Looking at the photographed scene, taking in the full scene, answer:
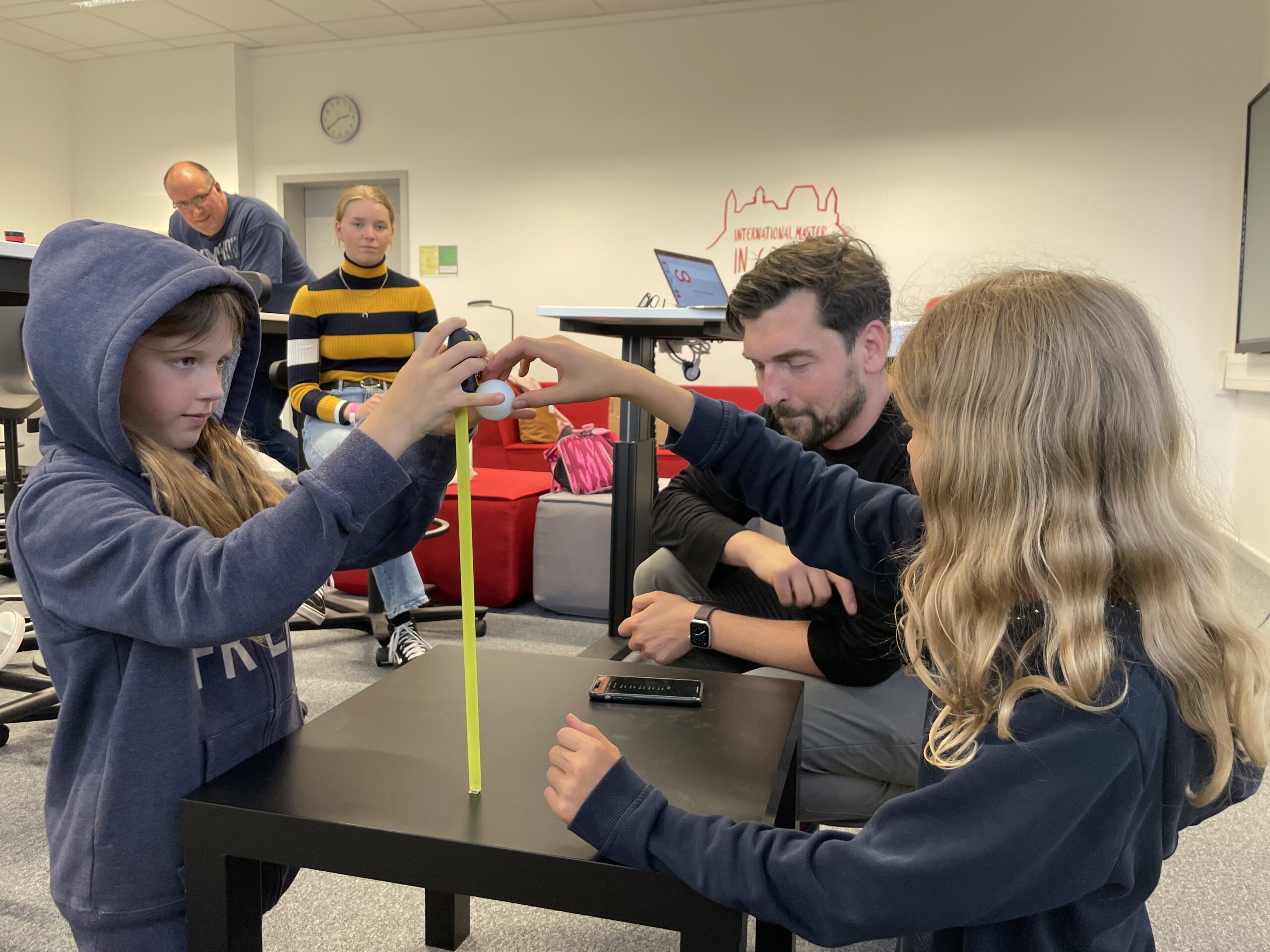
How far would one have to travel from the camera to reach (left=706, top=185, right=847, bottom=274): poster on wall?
5.31 metres

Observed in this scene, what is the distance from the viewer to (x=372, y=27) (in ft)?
19.2

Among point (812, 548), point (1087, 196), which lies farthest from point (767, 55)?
point (812, 548)

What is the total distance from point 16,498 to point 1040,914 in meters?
0.95

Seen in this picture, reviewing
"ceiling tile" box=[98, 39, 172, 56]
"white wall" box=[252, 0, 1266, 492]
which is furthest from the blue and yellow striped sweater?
"ceiling tile" box=[98, 39, 172, 56]

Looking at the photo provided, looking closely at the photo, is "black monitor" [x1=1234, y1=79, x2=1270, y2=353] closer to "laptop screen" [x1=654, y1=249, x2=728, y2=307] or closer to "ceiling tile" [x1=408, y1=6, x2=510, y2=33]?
"laptop screen" [x1=654, y1=249, x2=728, y2=307]

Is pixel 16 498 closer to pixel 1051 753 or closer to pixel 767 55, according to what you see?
pixel 1051 753

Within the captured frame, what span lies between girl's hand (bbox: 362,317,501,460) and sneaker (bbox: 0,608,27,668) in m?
1.65

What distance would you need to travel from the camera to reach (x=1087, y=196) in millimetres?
4883

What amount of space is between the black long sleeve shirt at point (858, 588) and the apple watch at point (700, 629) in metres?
0.15

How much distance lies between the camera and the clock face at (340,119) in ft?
20.1

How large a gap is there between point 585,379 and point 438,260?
17.6ft

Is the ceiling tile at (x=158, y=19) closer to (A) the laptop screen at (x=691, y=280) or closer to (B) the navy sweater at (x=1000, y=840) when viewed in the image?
(A) the laptop screen at (x=691, y=280)

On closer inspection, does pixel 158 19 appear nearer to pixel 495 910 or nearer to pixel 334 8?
pixel 334 8

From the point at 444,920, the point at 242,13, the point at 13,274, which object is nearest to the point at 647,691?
the point at 444,920
